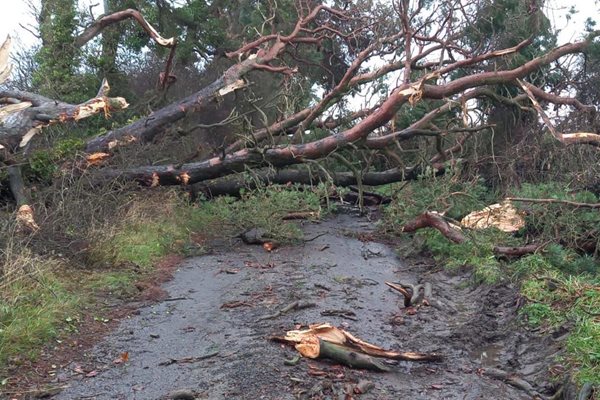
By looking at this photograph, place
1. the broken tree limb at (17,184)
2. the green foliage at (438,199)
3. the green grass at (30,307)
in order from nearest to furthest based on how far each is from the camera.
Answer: the green grass at (30,307), the broken tree limb at (17,184), the green foliage at (438,199)

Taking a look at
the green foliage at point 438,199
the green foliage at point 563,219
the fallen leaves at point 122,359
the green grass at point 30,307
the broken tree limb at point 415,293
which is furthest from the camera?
the green foliage at point 438,199

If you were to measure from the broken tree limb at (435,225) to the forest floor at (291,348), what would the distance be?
60 cm

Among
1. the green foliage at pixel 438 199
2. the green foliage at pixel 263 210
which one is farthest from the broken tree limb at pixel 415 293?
the green foliage at pixel 263 210

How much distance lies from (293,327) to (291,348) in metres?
0.58

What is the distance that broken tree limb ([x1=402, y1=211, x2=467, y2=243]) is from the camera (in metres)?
8.53

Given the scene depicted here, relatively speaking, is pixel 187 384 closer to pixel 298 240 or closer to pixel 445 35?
pixel 298 240

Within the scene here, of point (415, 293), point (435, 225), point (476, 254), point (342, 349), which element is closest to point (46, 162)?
point (415, 293)

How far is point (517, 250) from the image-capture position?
297 inches

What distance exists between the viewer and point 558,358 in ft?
15.1

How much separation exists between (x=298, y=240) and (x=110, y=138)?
130 inches

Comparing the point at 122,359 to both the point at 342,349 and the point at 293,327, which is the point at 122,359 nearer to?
the point at 293,327

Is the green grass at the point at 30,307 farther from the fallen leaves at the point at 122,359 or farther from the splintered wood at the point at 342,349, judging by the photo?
the splintered wood at the point at 342,349

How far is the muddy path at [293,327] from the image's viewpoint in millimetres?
4250

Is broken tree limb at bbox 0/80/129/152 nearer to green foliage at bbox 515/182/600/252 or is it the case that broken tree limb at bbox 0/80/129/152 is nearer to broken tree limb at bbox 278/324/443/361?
broken tree limb at bbox 278/324/443/361
